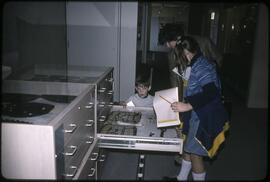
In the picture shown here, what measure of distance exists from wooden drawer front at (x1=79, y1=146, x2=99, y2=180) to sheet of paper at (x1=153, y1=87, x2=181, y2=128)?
498 millimetres

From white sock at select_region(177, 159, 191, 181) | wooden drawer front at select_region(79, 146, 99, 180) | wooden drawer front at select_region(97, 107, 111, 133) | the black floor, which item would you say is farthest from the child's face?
wooden drawer front at select_region(79, 146, 99, 180)

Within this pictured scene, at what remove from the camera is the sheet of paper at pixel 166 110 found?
204cm

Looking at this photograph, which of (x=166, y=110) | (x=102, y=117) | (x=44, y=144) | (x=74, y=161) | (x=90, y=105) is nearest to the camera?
(x=44, y=144)

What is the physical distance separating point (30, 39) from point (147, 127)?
4.49ft

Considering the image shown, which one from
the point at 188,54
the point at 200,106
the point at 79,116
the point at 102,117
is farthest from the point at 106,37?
the point at 79,116

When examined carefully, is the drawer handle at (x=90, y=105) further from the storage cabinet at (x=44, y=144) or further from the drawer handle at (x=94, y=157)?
the drawer handle at (x=94, y=157)

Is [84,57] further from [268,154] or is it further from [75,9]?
[268,154]

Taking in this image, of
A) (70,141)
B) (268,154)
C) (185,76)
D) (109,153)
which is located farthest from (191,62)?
(268,154)

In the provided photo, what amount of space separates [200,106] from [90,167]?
0.85 meters

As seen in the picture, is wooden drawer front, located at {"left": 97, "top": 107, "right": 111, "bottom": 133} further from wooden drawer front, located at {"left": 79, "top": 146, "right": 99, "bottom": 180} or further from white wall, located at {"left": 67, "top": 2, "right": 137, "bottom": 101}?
white wall, located at {"left": 67, "top": 2, "right": 137, "bottom": 101}

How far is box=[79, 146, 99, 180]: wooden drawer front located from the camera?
1.75 metres

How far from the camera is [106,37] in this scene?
3.95m

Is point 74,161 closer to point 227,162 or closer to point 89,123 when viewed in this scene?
point 89,123

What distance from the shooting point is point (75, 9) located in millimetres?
Result: 3863
